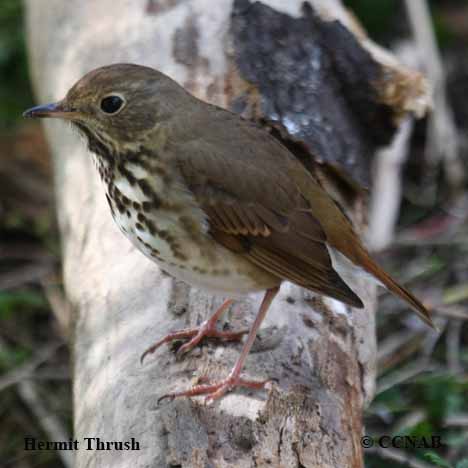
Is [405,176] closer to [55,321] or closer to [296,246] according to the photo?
[55,321]

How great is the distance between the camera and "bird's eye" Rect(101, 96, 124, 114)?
117 inches

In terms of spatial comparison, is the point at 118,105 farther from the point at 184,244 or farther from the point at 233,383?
the point at 233,383

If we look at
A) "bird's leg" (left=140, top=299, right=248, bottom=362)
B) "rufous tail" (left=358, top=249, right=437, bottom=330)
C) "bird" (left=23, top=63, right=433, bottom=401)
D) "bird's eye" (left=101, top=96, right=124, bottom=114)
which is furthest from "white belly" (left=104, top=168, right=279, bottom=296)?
"rufous tail" (left=358, top=249, right=437, bottom=330)

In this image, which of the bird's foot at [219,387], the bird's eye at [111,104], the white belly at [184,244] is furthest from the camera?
the bird's eye at [111,104]

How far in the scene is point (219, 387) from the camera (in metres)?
2.72

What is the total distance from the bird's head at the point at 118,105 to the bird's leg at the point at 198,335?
66 centimetres

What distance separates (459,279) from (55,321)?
2.34 m

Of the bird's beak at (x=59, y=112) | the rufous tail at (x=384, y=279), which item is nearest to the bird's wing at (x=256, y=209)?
the rufous tail at (x=384, y=279)

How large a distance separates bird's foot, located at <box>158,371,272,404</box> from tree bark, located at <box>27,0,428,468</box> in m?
0.03

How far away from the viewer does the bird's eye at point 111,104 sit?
9.75ft

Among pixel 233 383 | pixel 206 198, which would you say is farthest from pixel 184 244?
pixel 233 383

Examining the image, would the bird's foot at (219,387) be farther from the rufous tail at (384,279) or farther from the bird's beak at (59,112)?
the bird's beak at (59,112)

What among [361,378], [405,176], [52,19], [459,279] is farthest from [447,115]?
[361,378]

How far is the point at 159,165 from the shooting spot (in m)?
2.93
